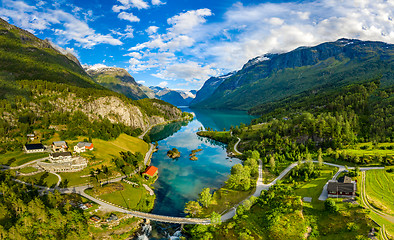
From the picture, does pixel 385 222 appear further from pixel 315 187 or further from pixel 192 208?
pixel 192 208

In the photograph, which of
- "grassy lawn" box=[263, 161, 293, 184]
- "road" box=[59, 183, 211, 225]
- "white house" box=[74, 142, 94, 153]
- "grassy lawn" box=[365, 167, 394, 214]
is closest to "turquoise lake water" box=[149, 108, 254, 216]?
"road" box=[59, 183, 211, 225]

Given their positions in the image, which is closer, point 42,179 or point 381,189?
point 381,189

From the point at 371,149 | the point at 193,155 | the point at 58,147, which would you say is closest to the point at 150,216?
the point at 58,147

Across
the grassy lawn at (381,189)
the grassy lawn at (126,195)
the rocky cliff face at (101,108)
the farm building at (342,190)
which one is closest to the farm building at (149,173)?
the grassy lawn at (126,195)

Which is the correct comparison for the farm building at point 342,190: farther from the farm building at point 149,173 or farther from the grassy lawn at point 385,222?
the farm building at point 149,173

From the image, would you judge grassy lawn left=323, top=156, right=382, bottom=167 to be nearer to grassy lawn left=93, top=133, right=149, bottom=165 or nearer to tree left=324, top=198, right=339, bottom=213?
tree left=324, top=198, right=339, bottom=213

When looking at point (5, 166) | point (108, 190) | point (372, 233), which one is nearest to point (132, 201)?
point (108, 190)
